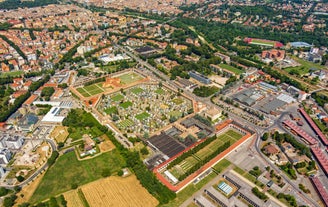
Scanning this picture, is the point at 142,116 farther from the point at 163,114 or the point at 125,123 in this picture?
the point at 163,114

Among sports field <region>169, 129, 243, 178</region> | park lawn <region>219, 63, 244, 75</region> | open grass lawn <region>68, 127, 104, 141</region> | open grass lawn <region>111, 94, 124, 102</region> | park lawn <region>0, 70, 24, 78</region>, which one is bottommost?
park lawn <region>0, 70, 24, 78</region>

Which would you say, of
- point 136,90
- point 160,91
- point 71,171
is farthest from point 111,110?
point 71,171

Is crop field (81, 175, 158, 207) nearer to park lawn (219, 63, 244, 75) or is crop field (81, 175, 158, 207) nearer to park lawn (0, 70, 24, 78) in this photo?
park lawn (219, 63, 244, 75)

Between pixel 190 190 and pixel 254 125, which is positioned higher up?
pixel 254 125

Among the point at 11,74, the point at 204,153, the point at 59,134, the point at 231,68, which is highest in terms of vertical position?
the point at 231,68

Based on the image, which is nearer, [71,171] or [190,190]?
[190,190]

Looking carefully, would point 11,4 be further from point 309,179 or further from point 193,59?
point 309,179

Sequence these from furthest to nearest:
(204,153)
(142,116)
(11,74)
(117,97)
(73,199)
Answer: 1. (11,74)
2. (117,97)
3. (142,116)
4. (204,153)
5. (73,199)

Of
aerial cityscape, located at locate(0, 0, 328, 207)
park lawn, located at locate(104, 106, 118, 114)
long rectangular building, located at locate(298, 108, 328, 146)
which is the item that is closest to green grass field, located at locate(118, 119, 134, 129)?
aerial cityscape, located at locate(0, 0, 328, 207)
